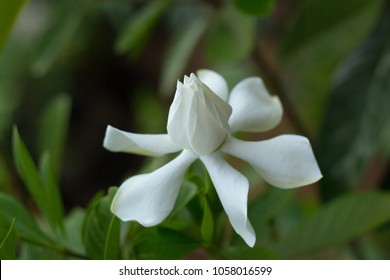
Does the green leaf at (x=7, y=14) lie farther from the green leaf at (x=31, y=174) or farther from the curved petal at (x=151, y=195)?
the curved petal at (x=151, y=195)

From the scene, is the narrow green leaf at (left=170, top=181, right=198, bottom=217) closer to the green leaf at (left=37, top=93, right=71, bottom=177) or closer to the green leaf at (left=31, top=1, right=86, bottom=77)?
the green leaf at (left=37, top=93, right=71, bottom=177)

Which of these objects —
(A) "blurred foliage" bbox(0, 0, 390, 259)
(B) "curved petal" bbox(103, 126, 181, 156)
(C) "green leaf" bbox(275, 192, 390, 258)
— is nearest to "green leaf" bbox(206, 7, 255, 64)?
(A) "blurred foliage" bbox(0, 0, 390, 259)

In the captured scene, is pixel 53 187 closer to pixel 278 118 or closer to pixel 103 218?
pixel 103 218

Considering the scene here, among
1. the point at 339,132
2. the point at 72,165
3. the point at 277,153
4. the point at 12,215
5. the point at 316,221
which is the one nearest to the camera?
the point at 277,153

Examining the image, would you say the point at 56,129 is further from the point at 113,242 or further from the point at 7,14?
the point at 113,242

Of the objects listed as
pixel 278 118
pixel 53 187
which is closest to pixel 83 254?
pixel 53 187

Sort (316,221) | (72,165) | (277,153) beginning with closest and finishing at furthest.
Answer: (277,153), (316,221), (72,165)
